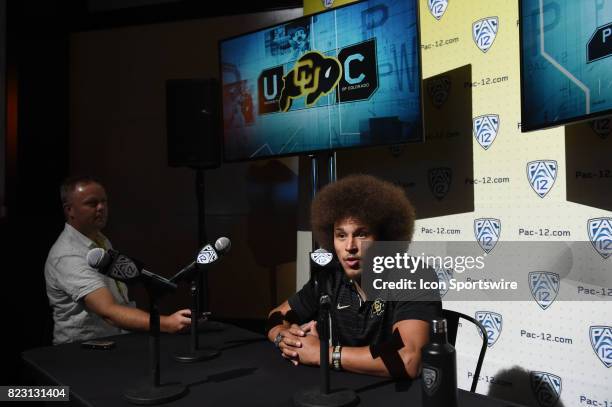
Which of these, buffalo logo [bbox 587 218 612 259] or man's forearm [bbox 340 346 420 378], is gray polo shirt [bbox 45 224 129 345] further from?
buffalo logo [bbox 587 218 612 259]

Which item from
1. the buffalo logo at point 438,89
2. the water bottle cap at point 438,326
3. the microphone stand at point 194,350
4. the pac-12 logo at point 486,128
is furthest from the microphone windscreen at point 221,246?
the buffalo logo at point 438,89

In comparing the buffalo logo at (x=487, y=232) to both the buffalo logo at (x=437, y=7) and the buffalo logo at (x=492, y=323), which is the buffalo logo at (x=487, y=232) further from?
the buffalo logo at (x=437, y=7)

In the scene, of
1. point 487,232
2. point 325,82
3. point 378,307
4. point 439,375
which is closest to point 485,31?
point 325,82

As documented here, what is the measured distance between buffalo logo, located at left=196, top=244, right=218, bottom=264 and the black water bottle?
0.78 metres

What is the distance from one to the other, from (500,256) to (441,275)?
0.41 metres

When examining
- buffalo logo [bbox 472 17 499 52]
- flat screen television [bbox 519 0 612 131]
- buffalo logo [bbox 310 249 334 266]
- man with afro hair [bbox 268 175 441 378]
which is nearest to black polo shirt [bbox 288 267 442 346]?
man with afro hair [bbox 268 175 441 378]

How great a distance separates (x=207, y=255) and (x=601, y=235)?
164 centimetres

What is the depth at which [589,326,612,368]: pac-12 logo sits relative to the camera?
2.14 m

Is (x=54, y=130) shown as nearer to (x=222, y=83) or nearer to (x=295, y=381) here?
(x=222, y=83)

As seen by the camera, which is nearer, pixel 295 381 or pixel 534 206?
pixel 295 381

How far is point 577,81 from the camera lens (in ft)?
6.22

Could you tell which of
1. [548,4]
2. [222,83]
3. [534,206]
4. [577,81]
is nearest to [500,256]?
[534,206]

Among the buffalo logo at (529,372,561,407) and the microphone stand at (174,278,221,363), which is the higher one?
the microphone stand at (174,278,221,363)

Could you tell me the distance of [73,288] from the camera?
223 centimetres
